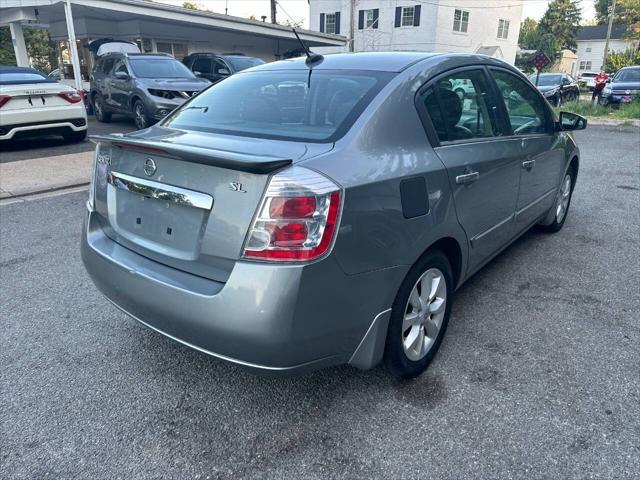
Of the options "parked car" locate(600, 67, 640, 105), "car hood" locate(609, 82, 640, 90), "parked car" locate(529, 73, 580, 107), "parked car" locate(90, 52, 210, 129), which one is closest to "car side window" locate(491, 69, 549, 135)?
"parked car" locate(90, 52, 210, 129)

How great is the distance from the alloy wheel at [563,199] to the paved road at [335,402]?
123cm

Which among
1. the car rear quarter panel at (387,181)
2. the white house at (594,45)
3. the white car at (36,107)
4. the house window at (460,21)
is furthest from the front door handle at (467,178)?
the white house at (594,45)

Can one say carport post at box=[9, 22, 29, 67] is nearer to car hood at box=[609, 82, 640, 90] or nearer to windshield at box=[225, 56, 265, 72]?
windshield at box=[225, 56, 265, 72]

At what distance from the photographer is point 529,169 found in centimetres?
380

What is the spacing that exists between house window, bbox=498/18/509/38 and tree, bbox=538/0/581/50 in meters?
30.2

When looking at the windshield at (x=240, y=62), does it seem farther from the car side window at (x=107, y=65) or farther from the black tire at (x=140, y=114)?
the black tire at (x=140, y=114)

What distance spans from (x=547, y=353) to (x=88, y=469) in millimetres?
2475

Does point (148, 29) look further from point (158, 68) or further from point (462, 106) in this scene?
point (462, 106)

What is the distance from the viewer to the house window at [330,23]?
3444cm

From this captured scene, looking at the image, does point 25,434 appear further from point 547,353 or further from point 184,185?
point 547,353

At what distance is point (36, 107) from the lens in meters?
8.75

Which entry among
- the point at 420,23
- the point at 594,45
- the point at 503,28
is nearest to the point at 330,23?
the point at 420,23

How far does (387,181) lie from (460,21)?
34.3 m

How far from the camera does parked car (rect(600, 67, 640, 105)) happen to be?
1772 cm
